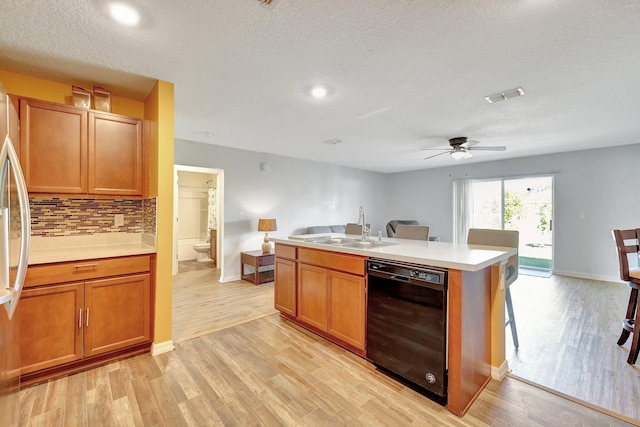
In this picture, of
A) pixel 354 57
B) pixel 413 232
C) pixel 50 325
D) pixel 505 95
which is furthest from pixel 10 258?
pixel 505 95

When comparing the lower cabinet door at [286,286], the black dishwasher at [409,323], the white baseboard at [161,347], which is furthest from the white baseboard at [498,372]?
the white baseboard at [161,347]

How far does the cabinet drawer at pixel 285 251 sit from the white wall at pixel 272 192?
6.83ft

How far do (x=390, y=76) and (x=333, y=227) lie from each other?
446cm

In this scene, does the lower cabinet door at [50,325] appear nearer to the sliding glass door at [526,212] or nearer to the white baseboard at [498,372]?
the white baseboard at [498,372]

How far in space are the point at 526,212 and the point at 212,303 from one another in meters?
6.58

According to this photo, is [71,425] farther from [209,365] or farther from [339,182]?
[339,182]

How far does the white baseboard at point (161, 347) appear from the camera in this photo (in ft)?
7.80

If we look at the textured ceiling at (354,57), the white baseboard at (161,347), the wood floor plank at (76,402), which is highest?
the textured ceiling at (354,57)

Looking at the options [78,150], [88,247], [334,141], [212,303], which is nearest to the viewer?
[78,150]

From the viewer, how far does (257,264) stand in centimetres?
460

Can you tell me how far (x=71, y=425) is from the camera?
1.58 meters

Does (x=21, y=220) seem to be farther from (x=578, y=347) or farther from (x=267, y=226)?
(x=578, y=347)

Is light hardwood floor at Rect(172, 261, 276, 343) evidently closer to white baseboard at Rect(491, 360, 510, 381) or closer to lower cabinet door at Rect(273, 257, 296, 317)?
lower cabinet door at Rect(273, 257, 296, 317)

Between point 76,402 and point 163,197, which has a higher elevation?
point 163,197
